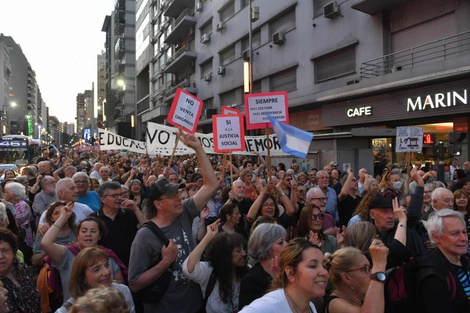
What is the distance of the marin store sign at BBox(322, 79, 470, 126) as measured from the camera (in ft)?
45.4

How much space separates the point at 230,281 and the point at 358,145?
52.9 ft

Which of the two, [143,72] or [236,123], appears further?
[143,72]

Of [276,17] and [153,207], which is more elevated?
[276,17]

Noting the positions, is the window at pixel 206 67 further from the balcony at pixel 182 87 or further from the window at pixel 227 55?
the window at pixel 227 55

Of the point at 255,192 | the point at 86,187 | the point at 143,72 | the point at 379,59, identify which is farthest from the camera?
the point at 143,72

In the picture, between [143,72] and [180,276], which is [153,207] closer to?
[180,276]

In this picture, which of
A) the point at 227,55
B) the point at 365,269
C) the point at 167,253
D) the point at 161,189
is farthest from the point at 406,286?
the point at 227,55

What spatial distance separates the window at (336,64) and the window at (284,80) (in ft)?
7.42

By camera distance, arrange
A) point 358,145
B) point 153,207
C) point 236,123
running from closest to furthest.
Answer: point 153,207 → point 236,123 → point 358,145

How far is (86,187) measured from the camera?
6254mm

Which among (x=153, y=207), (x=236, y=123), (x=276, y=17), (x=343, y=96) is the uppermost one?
(x=276, y=17)

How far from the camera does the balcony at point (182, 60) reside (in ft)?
121

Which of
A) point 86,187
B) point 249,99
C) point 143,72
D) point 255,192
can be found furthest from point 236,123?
point 143,72

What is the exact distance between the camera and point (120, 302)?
226cm
